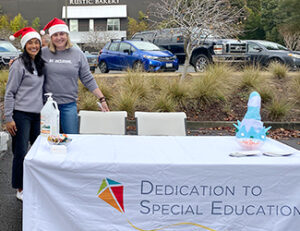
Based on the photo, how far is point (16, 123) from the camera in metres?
4.11

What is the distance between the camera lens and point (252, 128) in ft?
10.8

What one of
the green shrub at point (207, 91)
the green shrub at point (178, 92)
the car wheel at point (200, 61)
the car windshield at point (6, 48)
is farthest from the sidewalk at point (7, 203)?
the car windshield at point (6, 48)

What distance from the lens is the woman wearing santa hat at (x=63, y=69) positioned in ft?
13.9

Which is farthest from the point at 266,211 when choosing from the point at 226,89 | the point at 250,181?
the point at 226,89

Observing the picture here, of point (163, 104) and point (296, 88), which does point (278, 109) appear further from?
point (163, 104)

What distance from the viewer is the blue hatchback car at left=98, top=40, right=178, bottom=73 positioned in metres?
13.9

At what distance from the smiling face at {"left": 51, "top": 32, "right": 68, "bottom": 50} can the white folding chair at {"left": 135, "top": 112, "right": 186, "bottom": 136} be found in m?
1.14

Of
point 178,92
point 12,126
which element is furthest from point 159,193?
point 178,92

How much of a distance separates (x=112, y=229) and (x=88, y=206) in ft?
0.78

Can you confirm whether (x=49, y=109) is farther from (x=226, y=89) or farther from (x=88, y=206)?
(x=226, y=89)

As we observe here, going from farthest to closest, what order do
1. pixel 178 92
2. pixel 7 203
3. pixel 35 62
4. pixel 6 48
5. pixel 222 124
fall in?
pixel 6 48 → pixel 178 92 → pixel 222 124 → pixel 7 203 → pixel 35 62

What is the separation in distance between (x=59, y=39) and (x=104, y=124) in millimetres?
1121

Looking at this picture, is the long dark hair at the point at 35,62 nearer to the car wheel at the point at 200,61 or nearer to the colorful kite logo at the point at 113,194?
the colorful kite logo at the point at 113,194

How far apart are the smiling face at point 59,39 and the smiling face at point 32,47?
205mm
